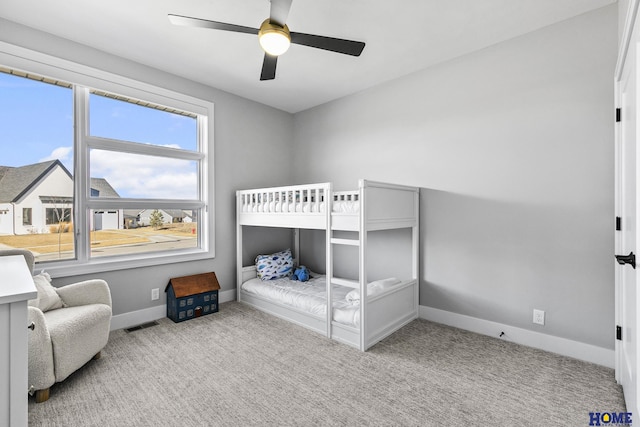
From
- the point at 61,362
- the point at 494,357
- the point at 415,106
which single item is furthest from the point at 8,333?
the point at 415,106

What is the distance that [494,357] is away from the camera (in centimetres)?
230

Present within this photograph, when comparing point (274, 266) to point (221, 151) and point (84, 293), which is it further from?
point (84, 293)

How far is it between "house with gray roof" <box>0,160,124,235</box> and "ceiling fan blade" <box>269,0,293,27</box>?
2.30 m

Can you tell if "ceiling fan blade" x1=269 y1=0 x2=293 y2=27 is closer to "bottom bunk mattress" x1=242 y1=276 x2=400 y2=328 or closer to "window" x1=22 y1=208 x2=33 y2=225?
"bottom bunk mattress" x1=242 y1=276 x2=400 y2=328

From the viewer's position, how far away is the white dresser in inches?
35.2

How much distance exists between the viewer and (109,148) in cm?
289

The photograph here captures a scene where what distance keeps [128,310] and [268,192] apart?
1785 mm

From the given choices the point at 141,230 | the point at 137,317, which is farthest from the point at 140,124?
the point at 137,317

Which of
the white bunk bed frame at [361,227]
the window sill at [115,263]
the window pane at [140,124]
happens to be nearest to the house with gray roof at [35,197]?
the window sill at [115,263]

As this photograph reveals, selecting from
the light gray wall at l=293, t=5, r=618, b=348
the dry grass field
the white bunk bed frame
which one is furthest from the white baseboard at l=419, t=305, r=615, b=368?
the dry grass field

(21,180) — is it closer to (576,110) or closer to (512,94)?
(512,94)

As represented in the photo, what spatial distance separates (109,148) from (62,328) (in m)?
1.70

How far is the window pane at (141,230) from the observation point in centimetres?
290

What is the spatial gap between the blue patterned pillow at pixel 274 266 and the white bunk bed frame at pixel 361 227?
0.34 meters
